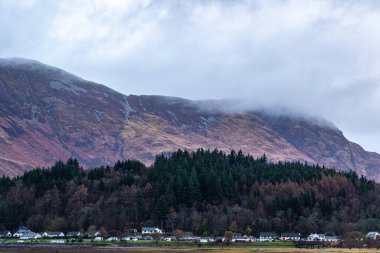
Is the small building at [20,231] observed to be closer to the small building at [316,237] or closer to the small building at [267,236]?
the small building at [267,236]

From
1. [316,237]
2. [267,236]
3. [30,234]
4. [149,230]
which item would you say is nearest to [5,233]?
[30,234]

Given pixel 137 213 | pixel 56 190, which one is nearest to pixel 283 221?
pixel 137 213

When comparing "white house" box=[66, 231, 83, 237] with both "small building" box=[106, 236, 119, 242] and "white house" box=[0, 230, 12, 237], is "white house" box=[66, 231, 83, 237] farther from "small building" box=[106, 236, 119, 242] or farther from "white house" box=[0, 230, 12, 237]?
"white house" box=[0, 230, 12, 237]

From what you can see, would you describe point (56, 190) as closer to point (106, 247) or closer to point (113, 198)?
point (113, 198)

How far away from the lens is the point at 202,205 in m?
184

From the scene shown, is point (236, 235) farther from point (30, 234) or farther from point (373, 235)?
point (30, 234)

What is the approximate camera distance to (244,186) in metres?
196

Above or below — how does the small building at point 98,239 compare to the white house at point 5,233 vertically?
below

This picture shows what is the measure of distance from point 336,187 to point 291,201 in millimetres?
23153

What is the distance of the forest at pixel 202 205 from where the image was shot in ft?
560

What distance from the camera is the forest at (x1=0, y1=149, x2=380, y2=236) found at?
560 feet

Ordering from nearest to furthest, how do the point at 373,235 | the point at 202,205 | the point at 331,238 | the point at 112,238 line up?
the point at 373,235 → the point at 331,238 → the point at 112,238 → the point at 202,205

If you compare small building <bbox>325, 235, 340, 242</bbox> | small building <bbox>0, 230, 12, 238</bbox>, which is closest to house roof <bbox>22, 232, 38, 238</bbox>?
small building <bbox>0, 230, 12, 238</bbox>

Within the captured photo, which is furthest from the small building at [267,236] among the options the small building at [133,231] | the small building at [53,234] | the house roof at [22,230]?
the house roof at [22,230]
